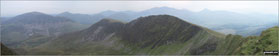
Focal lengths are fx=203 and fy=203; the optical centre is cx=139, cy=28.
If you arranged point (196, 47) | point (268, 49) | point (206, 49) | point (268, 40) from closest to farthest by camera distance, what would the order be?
1. point (268, 49)
2. point (268, 40)
3. point (206, 49)
4. point (196, 47)

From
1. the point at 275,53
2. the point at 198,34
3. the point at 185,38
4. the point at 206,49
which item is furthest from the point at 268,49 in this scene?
the point at 185,38

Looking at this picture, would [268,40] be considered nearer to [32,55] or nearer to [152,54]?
[152,54]

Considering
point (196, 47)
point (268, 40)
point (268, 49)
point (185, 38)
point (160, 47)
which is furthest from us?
point (160, 47)

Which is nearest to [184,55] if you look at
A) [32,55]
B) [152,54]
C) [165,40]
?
[152,54]

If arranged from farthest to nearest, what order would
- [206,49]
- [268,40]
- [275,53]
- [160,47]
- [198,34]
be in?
1. [160,47]
2. [198,34]
3. [206,49]
4. [268,40]
5. [275,53]

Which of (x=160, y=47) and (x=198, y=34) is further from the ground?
(x=198, y=34)

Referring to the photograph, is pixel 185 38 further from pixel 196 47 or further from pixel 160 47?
pixel 196 47

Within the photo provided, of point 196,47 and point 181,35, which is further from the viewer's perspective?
point 181,35

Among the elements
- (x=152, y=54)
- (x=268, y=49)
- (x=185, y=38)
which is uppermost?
(x=268, y=49)

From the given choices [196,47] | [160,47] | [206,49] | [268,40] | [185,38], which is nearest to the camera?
[268,40]
